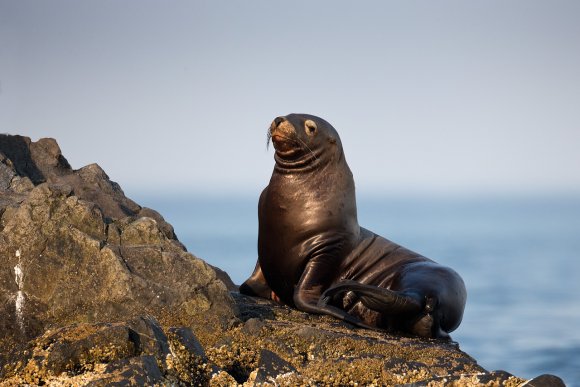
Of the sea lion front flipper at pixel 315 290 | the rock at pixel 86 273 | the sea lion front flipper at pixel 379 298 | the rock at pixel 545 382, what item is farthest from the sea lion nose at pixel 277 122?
the rock at pixel 545 382

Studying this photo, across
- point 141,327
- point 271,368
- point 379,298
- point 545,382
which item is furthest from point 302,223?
point 545,382

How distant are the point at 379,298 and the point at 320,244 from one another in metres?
1.17

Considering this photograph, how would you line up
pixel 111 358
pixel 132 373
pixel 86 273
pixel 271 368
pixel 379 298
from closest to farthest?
pixel 132 373, pixel 111 358, pixel 271 368, pixel 86 273, pixel 379 298

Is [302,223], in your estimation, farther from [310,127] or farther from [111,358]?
[111,358]

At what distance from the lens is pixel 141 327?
5258 millimetres

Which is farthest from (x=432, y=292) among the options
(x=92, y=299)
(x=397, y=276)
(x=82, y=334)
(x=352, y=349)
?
(x=82, y=334)

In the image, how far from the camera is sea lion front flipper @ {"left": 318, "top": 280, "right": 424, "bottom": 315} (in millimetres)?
8430

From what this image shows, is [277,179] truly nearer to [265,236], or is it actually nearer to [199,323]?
[265,236]

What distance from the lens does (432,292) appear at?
9062 mm

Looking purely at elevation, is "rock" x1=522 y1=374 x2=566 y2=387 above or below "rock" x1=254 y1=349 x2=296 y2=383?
above

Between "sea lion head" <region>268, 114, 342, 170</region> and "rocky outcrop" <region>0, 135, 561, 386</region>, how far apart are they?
2.19 metres

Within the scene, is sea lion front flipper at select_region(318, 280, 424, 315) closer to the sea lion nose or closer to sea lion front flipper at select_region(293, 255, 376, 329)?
sea lion front flipper at select_region(293, 255, 376, 329)

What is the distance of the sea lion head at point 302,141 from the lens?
31.8ft

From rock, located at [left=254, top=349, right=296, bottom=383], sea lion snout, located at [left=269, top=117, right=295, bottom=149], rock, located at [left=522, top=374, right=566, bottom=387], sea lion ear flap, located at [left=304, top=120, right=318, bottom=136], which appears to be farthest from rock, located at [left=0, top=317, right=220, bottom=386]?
sea lion ear flap, located at [left=304, top=120, right=318, bottom=136]
